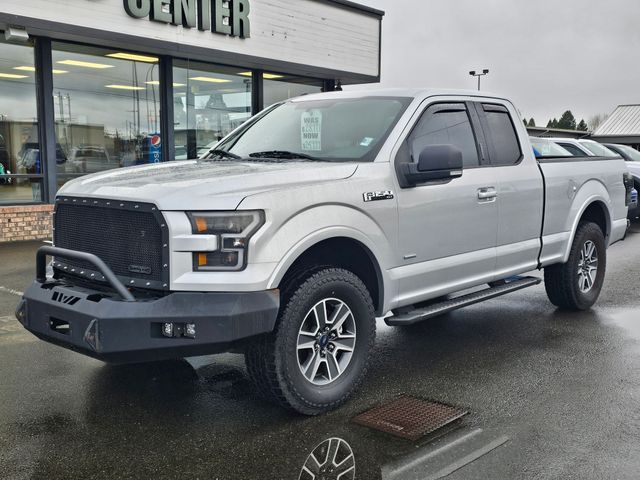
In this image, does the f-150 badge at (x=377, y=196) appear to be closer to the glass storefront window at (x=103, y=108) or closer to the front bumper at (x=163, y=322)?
the front bumper at (x=163, y=322)

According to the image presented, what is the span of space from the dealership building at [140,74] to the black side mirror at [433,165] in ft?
30.7

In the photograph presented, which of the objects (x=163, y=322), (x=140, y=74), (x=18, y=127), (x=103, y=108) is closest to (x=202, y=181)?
(x=163, y=322)

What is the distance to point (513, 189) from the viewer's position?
5848 mm

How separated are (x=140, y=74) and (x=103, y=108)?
119cm

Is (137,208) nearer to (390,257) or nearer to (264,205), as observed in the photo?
(264,205)

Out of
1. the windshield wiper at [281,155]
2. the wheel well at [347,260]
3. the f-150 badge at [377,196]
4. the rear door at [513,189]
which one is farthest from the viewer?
the rear door at [513,189]

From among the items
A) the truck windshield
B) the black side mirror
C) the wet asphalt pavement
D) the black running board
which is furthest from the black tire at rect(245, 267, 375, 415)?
the truck windshield

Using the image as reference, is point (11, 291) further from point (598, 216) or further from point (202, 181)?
point (598, 216)

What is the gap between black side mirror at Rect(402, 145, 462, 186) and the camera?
4754 mm

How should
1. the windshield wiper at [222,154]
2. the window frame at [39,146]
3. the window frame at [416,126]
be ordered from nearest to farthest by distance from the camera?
the window frame at [416,126], the windshield wiper at [222,154], the window frame at [39,146]

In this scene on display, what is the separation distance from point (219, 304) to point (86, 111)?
11388 millimetres

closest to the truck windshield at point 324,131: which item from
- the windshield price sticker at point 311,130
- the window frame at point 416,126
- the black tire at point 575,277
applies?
the windshield price sticker at point 311,130

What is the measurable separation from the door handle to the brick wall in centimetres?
945

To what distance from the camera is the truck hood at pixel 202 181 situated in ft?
12.7
